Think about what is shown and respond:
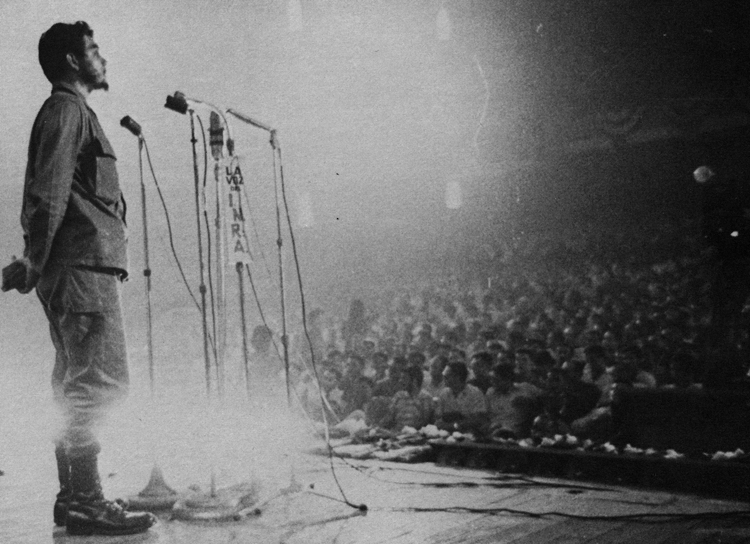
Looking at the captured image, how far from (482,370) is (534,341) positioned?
66 centimetres

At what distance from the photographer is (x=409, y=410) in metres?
5.25

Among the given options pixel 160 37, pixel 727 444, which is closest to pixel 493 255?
pixel 727 444

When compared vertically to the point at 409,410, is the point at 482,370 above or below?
above

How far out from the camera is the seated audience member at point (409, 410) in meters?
5.15

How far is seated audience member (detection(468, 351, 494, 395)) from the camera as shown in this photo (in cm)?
518

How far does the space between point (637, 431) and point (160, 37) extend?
7.17 meters

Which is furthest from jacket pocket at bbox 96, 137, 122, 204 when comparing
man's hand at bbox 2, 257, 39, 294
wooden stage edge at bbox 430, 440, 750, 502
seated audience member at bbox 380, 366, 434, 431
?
seated audience member at bbox 380, 366, 434, 431

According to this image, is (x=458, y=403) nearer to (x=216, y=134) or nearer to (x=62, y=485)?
(x=216, y=134)

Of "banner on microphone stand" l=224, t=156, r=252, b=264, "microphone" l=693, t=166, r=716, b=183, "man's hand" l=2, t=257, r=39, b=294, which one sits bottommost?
"man's hand" l=2, t=257, r=39, b=294

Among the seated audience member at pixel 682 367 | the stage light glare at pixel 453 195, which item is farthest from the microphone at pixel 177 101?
the stage light glare at pixel 453 195

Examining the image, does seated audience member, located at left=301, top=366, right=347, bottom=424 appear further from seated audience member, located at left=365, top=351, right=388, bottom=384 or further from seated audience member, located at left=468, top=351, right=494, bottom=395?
seated audience member, located at left=468, top=351, right=494, bottom=395

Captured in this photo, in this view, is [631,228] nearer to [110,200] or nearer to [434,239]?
[434,239]

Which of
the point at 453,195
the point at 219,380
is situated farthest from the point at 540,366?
the point at 219,380

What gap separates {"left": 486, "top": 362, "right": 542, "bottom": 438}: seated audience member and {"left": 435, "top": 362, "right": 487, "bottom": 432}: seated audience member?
3.8 inches
